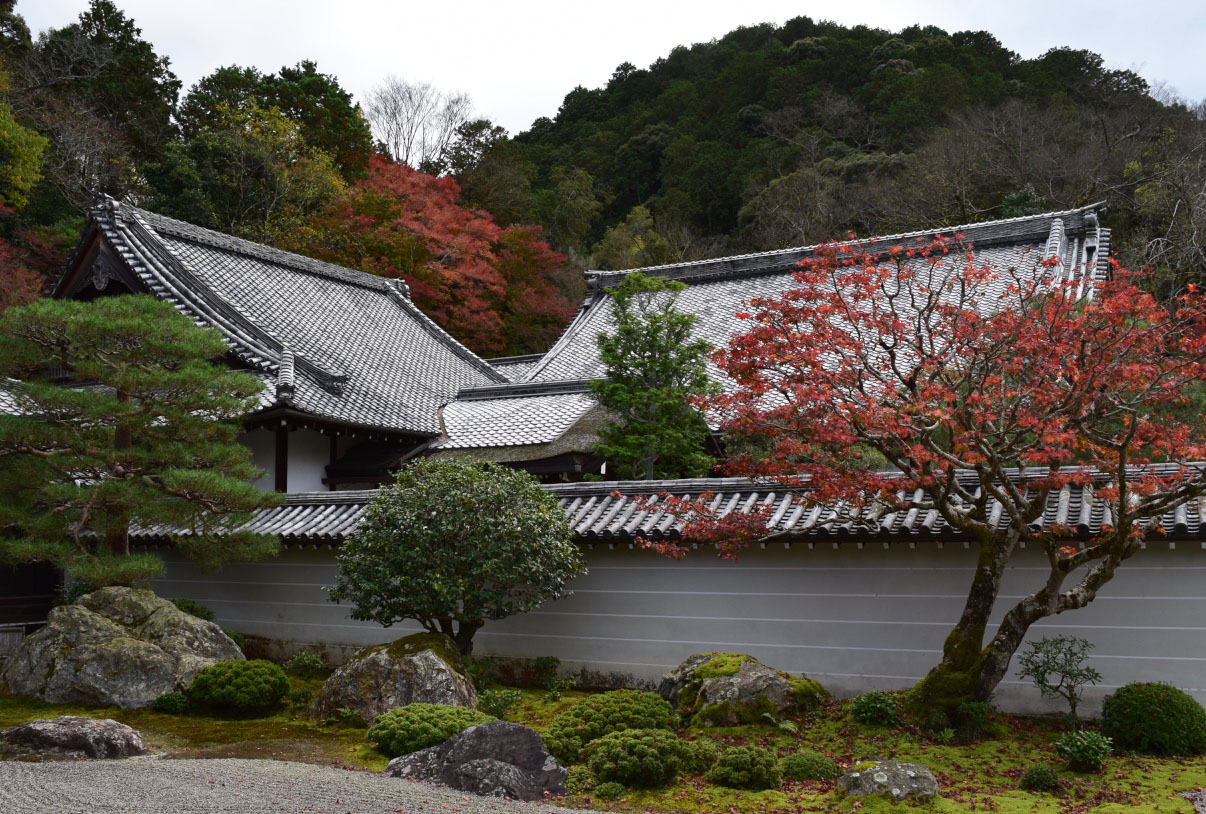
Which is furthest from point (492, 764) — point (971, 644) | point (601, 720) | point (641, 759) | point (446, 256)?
point (446, 256)

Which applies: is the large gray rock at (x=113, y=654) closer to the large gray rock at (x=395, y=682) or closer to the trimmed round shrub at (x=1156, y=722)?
the large gray rock at (x=395, y=682)

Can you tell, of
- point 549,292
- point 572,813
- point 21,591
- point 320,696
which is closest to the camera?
point 572,813

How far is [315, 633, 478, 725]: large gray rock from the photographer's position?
9.98m

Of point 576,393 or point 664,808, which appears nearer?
point 664,808

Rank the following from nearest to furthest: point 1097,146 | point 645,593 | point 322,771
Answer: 1. point 322,771
2. point 645,593
3. point 1097,146

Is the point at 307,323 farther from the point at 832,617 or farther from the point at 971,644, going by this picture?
the point at 971,644

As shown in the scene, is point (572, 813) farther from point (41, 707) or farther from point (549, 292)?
point (549, 292)

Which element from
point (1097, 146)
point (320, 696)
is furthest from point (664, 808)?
point (1097, 146)

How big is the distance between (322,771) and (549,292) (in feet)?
97.2

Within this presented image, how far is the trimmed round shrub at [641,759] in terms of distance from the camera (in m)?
7.81

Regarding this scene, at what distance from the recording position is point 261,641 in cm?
1466

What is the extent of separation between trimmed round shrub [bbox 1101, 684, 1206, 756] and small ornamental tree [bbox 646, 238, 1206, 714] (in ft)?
3.45

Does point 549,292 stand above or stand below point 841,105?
below

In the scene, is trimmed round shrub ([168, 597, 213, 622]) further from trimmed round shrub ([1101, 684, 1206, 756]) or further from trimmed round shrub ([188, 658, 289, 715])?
trimmed round shrub ([1101, 684, 1206, 756])
